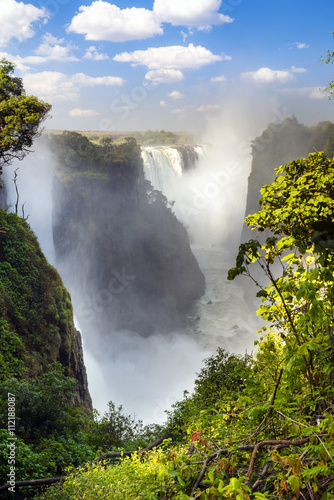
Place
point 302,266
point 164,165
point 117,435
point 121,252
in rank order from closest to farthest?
point 302,266 < point 117,435 < point 121,252 < point 164,165

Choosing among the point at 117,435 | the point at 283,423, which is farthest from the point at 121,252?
the point at 283,423

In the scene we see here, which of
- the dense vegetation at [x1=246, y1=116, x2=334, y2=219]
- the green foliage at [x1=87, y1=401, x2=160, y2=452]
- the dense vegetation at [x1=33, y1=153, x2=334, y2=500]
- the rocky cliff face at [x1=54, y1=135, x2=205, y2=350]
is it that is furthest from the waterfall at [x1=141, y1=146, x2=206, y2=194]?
the dense vegetation at [x1=33, y1=153, x2=334, y2=500]

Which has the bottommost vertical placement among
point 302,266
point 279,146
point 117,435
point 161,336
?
point 117,435

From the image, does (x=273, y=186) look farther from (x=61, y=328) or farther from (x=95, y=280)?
(x=95, y=280)

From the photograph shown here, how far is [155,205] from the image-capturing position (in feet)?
161

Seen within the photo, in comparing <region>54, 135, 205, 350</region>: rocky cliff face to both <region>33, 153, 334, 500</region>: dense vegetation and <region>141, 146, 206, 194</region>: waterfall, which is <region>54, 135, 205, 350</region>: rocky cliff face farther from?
<region>33, 153, 334, 500</region>: dense vegetation

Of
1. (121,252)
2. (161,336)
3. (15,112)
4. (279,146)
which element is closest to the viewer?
(15,112)

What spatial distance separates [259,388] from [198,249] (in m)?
64.7

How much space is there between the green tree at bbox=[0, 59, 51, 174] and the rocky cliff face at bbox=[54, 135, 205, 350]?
80.8ft

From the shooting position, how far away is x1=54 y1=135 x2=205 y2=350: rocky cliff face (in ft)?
134

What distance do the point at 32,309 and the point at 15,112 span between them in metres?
8.01

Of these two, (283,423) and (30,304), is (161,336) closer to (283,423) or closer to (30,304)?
(30,304)

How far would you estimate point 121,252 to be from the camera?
4478cm

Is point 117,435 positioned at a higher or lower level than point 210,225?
lower
